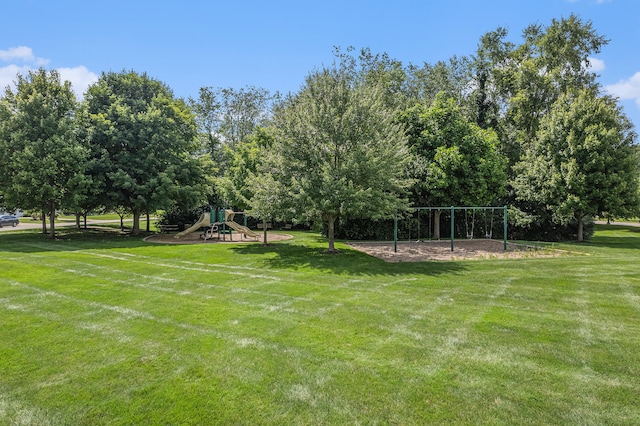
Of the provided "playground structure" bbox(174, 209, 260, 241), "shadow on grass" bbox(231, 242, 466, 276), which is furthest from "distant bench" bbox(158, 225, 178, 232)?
"shadow on grass" bbox(231, 242, 466, 276)

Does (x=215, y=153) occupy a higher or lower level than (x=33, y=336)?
higher

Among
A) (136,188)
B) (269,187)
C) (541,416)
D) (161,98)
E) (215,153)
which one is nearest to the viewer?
(541,416)

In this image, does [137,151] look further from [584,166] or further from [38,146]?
[584,166]

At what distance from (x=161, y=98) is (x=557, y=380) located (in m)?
28.1

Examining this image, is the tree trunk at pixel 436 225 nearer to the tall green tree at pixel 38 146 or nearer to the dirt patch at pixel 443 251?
the dirt patch at pixel 443 251

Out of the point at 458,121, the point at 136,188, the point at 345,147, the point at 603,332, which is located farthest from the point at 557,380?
the point at 136,188

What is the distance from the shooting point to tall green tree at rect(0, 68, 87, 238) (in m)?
20.3

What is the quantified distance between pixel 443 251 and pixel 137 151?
1982 centimetres

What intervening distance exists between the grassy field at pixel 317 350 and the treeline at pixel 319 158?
5.58 m

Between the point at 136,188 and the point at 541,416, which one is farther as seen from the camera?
the point at 136,188

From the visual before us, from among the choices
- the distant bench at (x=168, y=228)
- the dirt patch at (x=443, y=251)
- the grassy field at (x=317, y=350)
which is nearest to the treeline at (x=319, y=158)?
the dirt patch at (x=443, y=251)

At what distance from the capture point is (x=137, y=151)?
24.3m

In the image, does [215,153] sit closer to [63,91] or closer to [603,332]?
[63,91]

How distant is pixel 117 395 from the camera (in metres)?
4.40
